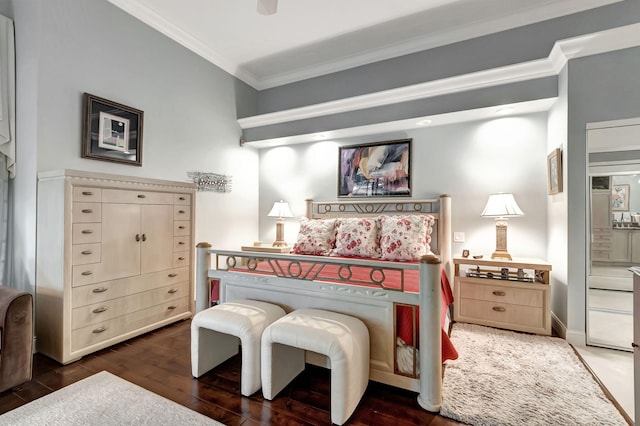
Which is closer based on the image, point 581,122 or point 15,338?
point 15,338

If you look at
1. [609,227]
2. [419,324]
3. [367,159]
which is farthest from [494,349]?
[367,159]

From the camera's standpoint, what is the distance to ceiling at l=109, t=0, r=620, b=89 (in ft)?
9.61

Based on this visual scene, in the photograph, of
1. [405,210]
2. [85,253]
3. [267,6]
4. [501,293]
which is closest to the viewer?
[267,6]

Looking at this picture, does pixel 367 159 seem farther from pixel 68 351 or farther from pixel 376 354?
pixel 68 351

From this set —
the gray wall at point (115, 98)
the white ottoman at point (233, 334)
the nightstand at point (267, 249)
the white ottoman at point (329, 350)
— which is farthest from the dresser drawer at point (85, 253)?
the nightstand at point (267, 249)

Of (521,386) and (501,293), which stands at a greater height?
(501,293)

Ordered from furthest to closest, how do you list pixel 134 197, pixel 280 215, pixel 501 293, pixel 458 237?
pixel 280 215, pixel 458 237, pixel 501 293, pixel 134 197

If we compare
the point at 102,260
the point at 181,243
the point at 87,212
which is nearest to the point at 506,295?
the point at 181,243

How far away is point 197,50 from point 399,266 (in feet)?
11.9

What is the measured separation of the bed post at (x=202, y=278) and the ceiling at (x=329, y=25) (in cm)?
252

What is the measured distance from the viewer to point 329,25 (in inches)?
129

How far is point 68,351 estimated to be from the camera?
215 centimetres

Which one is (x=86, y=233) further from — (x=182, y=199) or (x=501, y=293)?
(x=501, y=293)

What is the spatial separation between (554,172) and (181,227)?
12.4 feet
